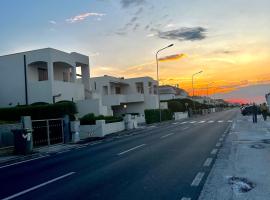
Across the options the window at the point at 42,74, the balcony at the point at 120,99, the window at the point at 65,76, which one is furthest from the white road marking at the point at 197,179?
the balcony at the point at 120,99

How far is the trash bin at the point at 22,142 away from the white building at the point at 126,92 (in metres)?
39.3

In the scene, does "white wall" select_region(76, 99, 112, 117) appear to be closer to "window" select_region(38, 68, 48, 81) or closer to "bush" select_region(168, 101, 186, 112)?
"window" select_region(38, 68, 48, 81)

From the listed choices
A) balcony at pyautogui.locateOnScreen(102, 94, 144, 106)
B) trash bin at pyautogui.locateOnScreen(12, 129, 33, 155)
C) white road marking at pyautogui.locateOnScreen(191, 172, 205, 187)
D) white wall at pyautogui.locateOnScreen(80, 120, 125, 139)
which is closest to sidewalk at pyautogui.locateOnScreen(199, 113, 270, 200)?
white road marking at pyautogui.locateOnScreen(191, 172, 205, 187)

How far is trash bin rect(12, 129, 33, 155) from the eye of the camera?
62.6 feet

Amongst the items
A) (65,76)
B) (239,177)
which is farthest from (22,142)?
(65,76)

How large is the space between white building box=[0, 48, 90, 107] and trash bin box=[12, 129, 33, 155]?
17339mm

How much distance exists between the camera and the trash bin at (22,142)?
19.1 metres

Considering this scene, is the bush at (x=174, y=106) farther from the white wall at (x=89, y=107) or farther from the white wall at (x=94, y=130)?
the white wall at (x=94, y=130)

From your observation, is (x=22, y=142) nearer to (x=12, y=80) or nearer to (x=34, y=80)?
(x=34, y=80)

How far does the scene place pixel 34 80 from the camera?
39.2 meters

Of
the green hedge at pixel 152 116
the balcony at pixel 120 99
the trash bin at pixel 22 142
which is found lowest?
the trash bin at pixel 22 142

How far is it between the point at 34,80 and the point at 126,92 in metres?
36.5

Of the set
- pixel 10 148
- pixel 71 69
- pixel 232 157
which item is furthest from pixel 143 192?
pixel 71 69

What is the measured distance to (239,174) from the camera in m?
9.27
